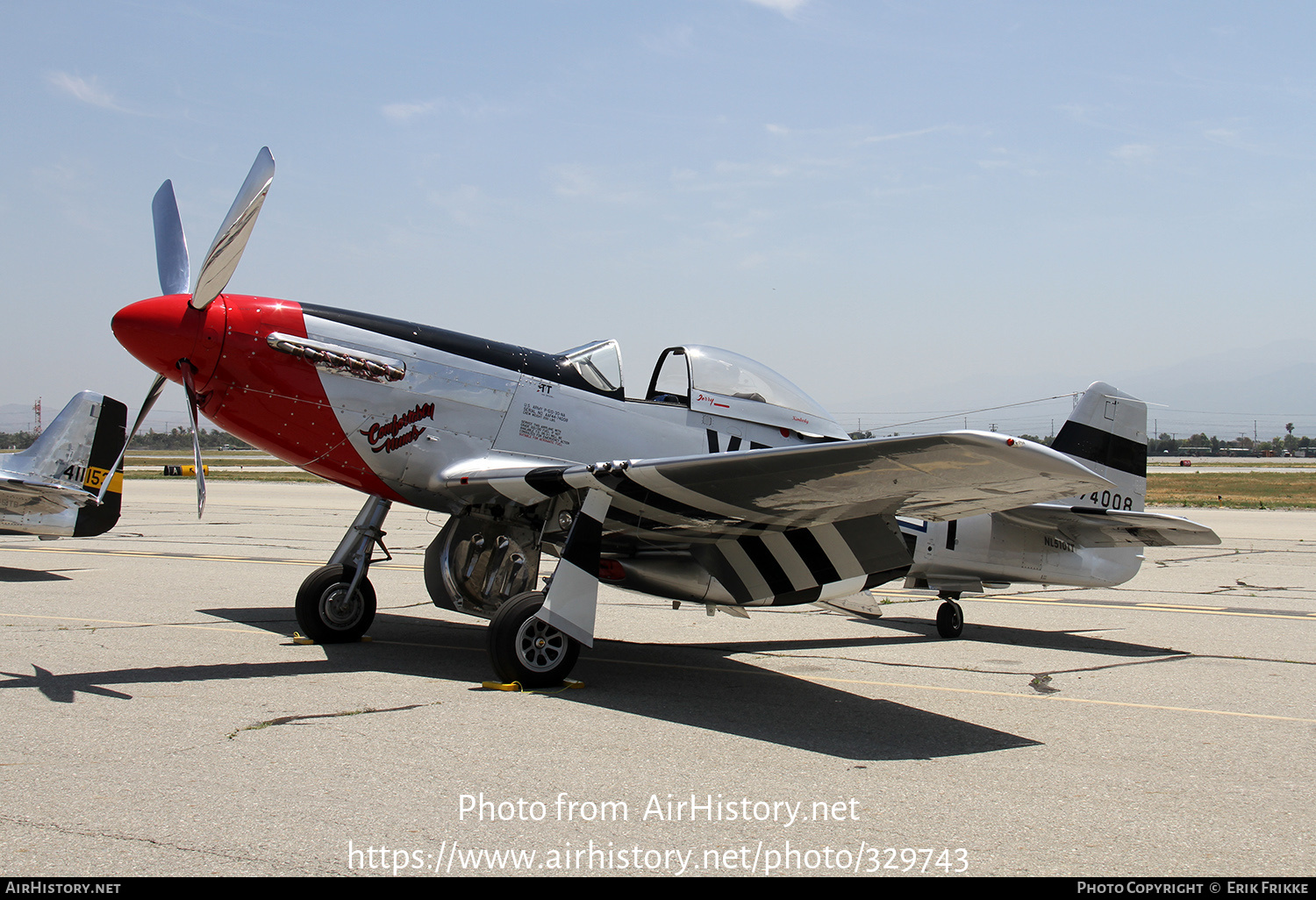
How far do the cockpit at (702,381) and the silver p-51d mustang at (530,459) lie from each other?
0.05ft

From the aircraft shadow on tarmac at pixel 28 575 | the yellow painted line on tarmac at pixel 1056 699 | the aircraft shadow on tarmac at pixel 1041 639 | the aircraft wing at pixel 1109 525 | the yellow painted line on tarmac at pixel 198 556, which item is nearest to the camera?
the yellow painted line on tarmac at pixel 1056 699

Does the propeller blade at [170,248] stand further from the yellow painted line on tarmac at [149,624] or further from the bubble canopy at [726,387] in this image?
the bubble canopy at [726,387]

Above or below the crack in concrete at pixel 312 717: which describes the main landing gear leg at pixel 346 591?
above

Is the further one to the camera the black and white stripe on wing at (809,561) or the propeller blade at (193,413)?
the black and white stripe on wing at (809,561)

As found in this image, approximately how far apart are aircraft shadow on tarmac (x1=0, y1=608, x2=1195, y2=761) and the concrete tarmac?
4 cm

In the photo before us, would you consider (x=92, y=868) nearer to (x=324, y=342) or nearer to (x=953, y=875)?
(x=953, y=875)

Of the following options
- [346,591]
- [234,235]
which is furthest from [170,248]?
[346,591]

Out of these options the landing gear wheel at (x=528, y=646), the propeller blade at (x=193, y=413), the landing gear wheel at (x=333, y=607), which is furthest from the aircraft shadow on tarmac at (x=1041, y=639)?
the propeller blade at (x=193, y=413)

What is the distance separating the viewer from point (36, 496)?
1178cm

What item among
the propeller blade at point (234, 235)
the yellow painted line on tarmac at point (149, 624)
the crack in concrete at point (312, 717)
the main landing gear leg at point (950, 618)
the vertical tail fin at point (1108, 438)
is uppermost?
the propeller blade at point (234, 235)

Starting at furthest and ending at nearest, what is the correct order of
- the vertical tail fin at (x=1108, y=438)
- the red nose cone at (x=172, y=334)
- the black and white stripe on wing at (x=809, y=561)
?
the vertical tail fin at (x=1108, y=438), the black and white stripe on wing at (x=809, y=561), the red nose cone at (x=172, y=334)

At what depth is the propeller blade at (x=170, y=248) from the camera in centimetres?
716

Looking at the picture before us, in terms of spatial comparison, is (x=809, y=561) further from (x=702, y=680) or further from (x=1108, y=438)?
(x=1108, y=438)

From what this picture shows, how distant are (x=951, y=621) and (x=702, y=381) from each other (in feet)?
12.2
